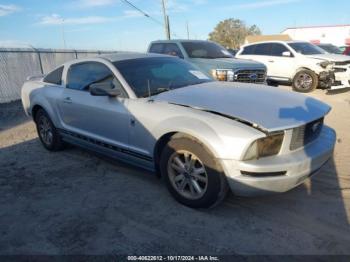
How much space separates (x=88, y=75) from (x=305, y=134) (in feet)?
10.1

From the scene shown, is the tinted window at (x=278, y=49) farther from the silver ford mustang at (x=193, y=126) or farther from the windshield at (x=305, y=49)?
the silver ford mustang at (x=193, y=126)

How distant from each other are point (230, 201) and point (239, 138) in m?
1.02

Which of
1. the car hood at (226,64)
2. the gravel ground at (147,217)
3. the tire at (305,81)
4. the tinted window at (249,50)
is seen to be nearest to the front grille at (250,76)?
the car hood at (226,64)

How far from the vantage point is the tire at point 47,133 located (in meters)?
5.77

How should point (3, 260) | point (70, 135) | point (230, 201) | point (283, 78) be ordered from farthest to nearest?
point (283, 78), point (70, 135), point (230, 201), point (3, 260)

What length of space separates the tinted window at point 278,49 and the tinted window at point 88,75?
909 centimetres

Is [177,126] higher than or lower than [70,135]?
higher

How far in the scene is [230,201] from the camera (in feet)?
12.7

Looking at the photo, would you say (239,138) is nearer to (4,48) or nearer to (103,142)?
(103,142)

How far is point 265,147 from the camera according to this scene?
10.6 feet

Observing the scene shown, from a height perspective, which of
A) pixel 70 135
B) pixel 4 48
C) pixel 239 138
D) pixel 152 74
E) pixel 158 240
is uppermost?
pixel 4 48

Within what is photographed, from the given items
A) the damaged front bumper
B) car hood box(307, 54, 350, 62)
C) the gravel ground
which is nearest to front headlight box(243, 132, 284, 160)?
the gravel ground

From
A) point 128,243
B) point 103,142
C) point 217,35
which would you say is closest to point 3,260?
point 128,243

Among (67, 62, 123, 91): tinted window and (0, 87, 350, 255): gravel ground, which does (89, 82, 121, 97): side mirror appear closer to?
(67, 62, 123, 91): tinted window
